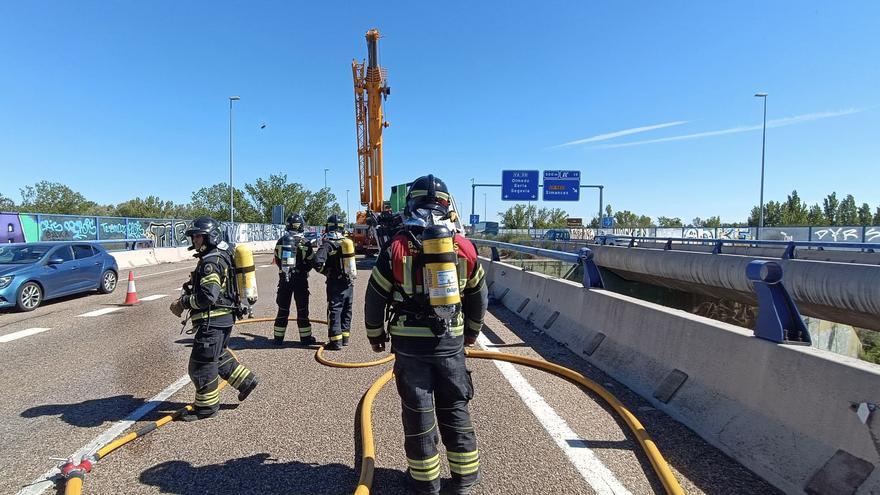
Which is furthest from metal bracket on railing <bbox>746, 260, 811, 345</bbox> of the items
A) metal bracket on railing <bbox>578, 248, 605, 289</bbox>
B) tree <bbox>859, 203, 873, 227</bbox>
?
tree <bbox>859, 203, 873, 227</bbox>

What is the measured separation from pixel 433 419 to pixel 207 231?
2920mm

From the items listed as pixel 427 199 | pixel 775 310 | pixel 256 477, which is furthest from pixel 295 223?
pixel 775 310

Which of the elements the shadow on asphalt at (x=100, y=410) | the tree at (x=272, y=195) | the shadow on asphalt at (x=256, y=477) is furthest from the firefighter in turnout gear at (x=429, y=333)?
the tree at (x=272, y=195)

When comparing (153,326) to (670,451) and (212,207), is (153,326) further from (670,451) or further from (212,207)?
(212,207)

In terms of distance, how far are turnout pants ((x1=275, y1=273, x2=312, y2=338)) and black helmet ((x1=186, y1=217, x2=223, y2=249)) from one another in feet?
7.76

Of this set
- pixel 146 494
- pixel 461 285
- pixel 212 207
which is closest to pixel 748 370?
pixel 461 285

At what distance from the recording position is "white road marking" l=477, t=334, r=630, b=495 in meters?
3.09

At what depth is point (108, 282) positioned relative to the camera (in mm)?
12734

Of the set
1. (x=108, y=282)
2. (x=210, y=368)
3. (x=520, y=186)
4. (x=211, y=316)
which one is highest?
(x=520, y=186)

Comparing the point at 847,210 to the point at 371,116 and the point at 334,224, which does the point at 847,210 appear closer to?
the point at 371,116

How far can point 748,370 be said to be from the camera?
3404 millimetres

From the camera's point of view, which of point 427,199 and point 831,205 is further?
point 831,205

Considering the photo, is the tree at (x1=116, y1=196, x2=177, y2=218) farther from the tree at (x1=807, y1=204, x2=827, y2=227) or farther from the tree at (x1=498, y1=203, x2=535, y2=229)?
the tree at (x1=807, y1=204, x2=827, y2=227)

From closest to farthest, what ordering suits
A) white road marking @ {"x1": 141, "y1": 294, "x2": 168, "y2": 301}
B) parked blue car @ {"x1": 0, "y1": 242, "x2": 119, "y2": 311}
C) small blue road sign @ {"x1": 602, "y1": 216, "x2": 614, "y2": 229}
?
parked blue car @ {"x1": 0, "y1": 242, "x2": 119, "y2": 311} < white road marking @ {"x1": 141, "y1": 294, "x2": 168, "y2": 301} < small blue road sign @ {"x1": 602, "y1": 216, "x2": 614, "y2": 229}
